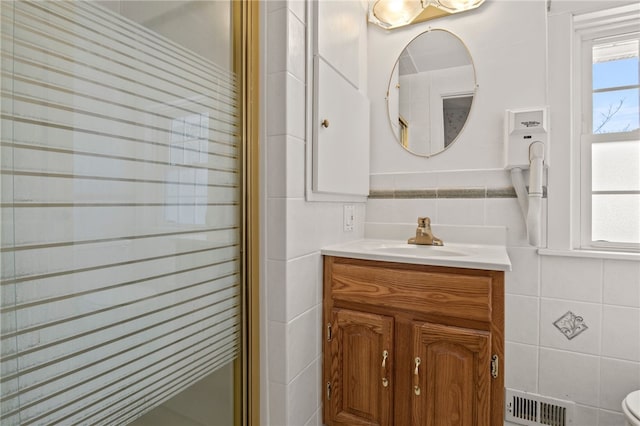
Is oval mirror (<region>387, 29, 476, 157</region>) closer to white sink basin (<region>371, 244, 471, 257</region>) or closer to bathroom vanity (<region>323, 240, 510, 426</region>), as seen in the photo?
white sink basin (<region>371, 244, 471, 257</region>)

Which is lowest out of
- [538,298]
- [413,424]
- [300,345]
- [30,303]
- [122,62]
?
[413,424]

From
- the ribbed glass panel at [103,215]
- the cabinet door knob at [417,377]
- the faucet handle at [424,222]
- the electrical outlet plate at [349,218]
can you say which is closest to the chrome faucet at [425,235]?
the faucet handle at [424,222]

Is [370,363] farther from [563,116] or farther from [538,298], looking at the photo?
[563,116]

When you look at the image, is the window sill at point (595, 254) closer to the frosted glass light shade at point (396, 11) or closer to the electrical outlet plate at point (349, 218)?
the electrical outlet plate at point (349, 218)

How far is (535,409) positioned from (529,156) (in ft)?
3.53

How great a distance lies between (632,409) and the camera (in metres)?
1.08

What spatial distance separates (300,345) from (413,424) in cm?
48

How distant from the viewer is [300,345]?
1.21 m

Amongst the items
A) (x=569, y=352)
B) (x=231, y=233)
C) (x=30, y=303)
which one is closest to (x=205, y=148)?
(x=231, y=233)

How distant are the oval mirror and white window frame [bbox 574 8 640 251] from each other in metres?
0.44

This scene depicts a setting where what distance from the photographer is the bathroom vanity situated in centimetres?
109

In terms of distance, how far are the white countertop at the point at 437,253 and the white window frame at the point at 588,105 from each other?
377 millimetres

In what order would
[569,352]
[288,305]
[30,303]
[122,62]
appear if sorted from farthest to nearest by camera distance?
[569,352] < [288,305] < [122,62] < [30,303]

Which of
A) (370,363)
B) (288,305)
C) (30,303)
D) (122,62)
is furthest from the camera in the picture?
(370,363)
